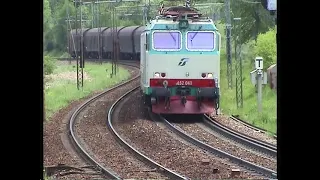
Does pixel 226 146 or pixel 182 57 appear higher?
pixel 182 57

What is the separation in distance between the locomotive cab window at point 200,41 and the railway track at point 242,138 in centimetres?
173

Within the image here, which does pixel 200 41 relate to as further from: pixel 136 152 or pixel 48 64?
pixel 48 64

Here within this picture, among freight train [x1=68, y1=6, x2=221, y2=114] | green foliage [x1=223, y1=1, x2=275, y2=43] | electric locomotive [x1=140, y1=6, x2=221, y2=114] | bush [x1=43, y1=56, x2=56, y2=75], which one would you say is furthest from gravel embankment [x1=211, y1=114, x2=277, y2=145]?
bush [x1=43, y1=56, x2=56, y2=75]

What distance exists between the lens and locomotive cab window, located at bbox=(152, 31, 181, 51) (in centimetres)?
1370

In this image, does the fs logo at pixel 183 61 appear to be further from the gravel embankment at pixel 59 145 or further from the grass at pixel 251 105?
the gravel embankment at pixel 59 145

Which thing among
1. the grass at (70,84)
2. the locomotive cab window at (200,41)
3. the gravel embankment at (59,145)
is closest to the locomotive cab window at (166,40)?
the locomotive cab window at (200,41)

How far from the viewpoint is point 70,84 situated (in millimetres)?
18703

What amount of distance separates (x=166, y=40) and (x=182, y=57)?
0.55 m

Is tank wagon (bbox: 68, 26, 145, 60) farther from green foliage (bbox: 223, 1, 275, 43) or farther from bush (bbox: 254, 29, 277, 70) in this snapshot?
bush (bbox: 254, 29, 277, 70)

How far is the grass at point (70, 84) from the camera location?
1605 cm

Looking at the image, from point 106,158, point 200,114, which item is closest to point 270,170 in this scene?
point 106,158

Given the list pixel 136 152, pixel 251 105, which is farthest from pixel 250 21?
pixel 136 152

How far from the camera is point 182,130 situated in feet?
41.9
